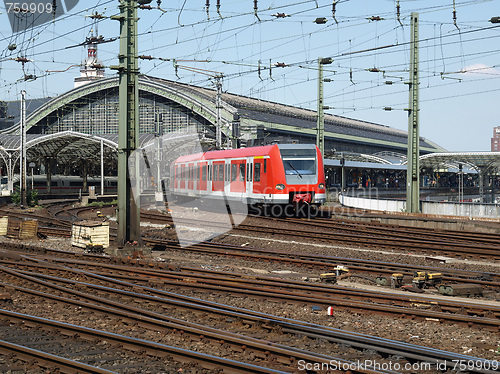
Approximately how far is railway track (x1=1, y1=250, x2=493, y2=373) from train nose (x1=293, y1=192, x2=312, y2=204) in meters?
12.0

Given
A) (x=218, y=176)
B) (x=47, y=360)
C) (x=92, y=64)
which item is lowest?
(x=47, y=360)

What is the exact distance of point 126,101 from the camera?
1742 cm

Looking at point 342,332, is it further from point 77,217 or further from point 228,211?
point 77,217

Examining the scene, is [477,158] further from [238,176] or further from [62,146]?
[62,146]

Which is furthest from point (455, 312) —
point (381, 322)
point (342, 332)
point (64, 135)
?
point (64, 135)

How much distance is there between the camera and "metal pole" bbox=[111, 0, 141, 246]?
1738 centimetres

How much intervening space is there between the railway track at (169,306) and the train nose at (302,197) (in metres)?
12.0

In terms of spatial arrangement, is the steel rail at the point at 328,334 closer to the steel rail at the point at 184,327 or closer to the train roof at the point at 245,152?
the steel rail at the point at 184,327
